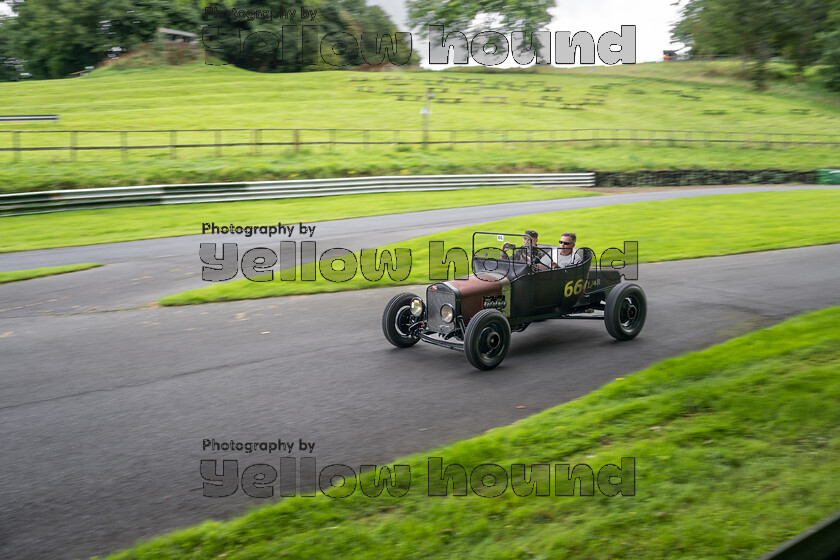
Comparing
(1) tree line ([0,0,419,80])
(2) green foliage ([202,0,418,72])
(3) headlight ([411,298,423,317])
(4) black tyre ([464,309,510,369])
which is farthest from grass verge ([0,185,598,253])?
(2) green foliage ([202,0,418,72])

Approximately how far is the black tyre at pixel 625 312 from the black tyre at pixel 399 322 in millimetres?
Answer: 2482

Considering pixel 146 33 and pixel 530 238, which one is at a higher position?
pixel 146 33

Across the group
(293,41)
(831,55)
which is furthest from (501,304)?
(293,41)

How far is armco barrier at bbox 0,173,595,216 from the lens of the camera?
75.0 feet

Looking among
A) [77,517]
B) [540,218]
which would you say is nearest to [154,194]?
[540,218]

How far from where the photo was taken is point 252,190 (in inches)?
1037

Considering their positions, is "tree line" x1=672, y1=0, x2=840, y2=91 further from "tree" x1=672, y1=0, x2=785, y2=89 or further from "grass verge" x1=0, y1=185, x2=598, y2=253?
"grass verge" x1=0, y1=185, x2=598, y2=253

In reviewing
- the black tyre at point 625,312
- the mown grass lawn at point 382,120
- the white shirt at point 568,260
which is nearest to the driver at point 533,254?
the white shirt at point 568,260

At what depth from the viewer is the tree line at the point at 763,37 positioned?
38291 millimetres

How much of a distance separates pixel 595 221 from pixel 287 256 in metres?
9.06

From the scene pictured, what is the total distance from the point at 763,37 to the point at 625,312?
2004 inches

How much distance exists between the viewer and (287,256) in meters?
16.4

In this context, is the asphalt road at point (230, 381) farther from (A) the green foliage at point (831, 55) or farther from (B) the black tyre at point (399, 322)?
(A) the green foliage at point (831, 55)

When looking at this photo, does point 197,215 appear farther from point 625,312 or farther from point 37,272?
point 625,312
